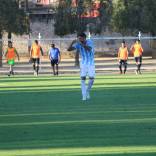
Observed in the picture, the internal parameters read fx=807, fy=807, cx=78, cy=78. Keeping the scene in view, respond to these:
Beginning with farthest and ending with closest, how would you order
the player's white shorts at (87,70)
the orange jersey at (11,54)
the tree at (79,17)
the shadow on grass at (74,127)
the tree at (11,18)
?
1. the tree at (79,17)
2. the tree at (11,18)
3. the orange jersey at (11,54)
4. the player's white shorts at (87,70)
5. the shadow on grass at (74,127)

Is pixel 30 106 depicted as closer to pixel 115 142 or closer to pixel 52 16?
Result: pixel 115 142

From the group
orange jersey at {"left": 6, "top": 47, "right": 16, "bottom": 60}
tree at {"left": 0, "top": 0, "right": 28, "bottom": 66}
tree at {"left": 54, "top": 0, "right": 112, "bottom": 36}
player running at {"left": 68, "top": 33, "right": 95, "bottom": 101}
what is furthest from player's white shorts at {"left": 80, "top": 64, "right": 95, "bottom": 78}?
tree at {"left": 54, "top": 0, "right": 112, "bottom": 36}

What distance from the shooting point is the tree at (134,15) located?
60.7 meters

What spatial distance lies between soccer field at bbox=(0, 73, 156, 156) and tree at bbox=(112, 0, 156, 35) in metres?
36.0

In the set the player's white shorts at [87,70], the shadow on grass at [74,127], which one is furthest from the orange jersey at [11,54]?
the player's white shorts at [87,70]

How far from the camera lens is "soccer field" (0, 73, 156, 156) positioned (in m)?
11.4

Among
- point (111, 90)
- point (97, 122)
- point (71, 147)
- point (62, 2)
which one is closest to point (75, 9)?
point (62, 2)

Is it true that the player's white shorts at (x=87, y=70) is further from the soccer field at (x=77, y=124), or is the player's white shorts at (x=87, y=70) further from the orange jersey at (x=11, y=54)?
the orange jersey at (x=11, y=54)

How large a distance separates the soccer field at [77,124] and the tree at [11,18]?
32.6 meters

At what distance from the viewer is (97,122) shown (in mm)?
15508

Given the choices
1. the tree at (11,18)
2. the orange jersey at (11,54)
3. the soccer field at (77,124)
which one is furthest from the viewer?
the tree at (11,18)

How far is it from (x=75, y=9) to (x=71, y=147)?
49.5 meters

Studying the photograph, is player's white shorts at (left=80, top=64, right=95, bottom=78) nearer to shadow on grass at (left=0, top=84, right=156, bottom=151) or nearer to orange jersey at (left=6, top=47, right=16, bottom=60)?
shadow on grass at (left=0, top=84, right=156, bottom=151)

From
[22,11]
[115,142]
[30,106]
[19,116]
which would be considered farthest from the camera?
[22,11]
